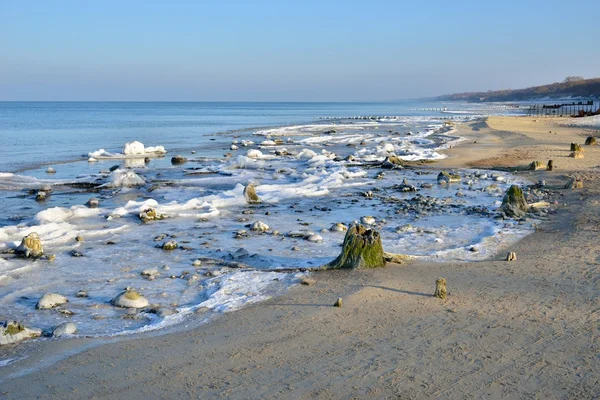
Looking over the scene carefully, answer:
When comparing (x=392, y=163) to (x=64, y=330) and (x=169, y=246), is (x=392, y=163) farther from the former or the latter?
(x=64, y=330)

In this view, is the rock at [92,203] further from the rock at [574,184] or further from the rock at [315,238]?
the rock at [574,184]

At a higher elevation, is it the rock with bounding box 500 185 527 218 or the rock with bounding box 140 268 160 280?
the rock with bounding box 500 185 527 218

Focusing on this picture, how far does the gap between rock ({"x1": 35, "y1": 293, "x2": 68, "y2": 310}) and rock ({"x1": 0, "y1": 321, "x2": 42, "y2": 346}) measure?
0.92 metres

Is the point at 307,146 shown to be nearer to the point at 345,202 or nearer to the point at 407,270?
the point at 345,202

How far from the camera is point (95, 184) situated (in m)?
18.3

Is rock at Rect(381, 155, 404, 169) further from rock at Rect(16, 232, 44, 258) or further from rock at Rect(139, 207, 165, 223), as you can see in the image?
rock at Rect(16, 232, 44, 258)

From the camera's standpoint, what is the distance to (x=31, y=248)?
9.26 meters

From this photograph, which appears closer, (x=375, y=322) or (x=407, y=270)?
(x=375, y=322)

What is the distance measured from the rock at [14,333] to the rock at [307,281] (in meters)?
3.20

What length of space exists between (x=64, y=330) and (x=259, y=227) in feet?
18.1

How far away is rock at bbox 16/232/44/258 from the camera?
9.20 m

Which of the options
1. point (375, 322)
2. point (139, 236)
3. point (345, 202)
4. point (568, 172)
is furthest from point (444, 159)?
point (375, 322)

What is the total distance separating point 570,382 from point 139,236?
8.08 m

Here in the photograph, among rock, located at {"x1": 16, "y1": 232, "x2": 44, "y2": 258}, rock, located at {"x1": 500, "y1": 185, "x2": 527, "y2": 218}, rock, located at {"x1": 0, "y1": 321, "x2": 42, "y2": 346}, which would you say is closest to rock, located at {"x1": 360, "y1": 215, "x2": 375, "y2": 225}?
rock, located at {"x1": 500, "y1": 185, "x2": 527, "y2": 218}
